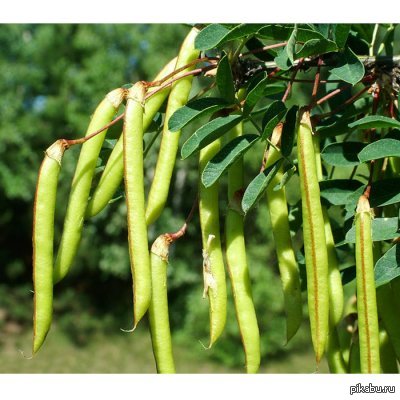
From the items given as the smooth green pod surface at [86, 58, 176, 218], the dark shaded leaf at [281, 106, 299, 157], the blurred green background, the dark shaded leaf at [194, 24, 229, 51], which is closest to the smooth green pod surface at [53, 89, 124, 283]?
the smooth green pod surface at [86, 58, 176, 218]

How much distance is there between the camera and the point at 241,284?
3.02 ft

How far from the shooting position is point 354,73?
2.84ft

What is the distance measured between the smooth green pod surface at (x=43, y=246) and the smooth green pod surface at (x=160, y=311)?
5.4 inches

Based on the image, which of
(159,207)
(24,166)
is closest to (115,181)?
(159,207)

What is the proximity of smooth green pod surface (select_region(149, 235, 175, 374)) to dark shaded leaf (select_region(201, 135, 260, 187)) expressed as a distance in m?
0.12

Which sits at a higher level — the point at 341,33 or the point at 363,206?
the point at 341,33

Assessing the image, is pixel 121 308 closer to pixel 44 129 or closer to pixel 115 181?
pixel 44 129

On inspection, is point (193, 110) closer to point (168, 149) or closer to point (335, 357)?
point (168, 149)

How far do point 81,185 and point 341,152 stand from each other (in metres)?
0.41

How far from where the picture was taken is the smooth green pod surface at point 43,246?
0.81 meters

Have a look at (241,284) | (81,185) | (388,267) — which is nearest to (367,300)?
(388,267)

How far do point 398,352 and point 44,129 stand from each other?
306 inches

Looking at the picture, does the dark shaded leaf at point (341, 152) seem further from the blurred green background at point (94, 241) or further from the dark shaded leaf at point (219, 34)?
the blurred green background at point (94, 241)

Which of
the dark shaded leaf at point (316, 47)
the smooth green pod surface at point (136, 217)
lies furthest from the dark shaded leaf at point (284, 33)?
the smooth green pod surface at point (136, 217)
